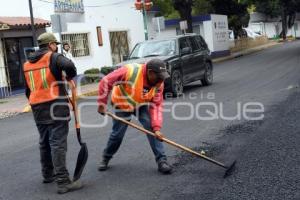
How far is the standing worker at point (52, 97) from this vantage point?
6.00 meters

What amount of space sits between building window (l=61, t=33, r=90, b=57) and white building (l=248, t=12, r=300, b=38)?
167ft

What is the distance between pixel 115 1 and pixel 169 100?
43.0 feet

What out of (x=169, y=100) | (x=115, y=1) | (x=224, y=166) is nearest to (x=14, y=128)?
(x=169, y=100)

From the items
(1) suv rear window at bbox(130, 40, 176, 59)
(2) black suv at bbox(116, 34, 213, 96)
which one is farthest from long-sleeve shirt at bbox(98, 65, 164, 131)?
(1) suv rear window at bbox(130, 40, 176, 59)

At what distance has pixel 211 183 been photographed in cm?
595

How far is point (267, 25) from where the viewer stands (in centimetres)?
7462

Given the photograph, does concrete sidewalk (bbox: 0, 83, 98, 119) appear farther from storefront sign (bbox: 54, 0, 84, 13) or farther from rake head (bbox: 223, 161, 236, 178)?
rake head (bbox: 223, 161, 236, 178)

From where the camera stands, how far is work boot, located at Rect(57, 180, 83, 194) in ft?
19.6

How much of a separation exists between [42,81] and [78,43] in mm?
17674

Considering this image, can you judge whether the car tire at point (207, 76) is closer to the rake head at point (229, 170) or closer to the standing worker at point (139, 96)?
the standing worker at point (139, 96)

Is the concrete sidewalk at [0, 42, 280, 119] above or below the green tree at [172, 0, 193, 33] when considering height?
below

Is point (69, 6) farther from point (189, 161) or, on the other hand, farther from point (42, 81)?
point (42, 81)

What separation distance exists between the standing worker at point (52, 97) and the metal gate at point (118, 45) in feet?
66.0

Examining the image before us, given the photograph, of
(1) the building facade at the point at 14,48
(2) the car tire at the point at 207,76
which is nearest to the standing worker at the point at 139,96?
(2) the car tire at the point at 207,76
